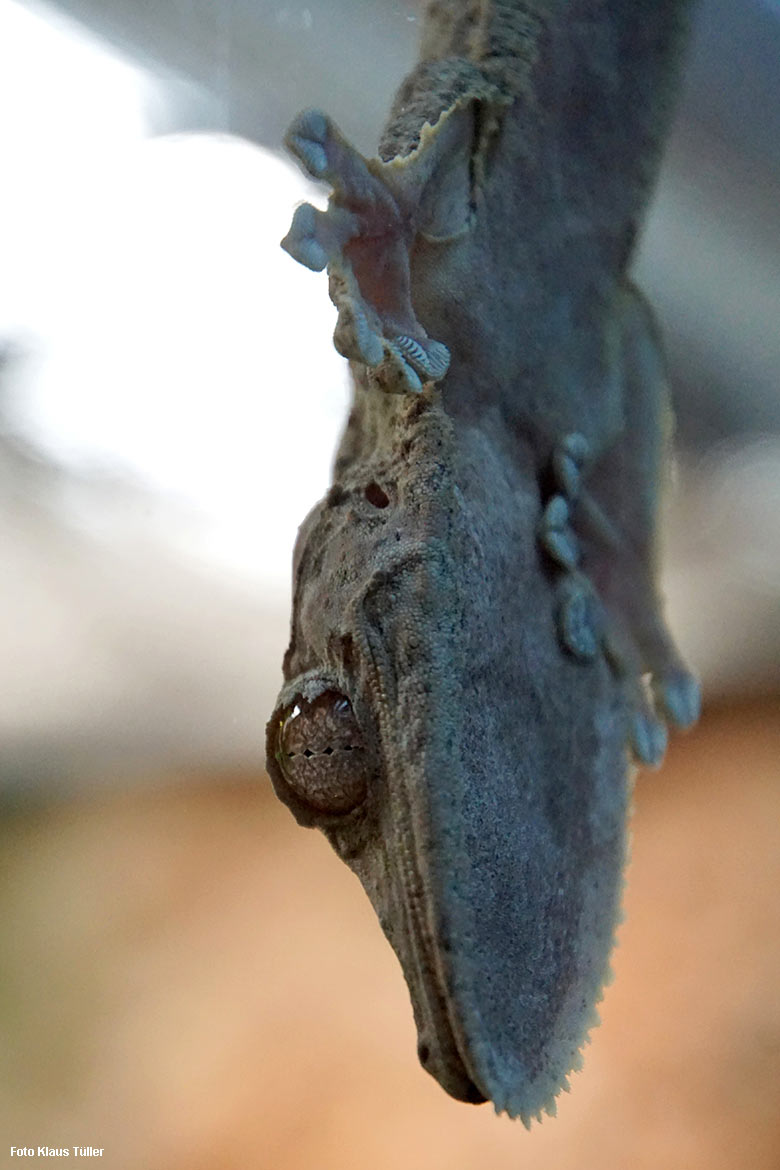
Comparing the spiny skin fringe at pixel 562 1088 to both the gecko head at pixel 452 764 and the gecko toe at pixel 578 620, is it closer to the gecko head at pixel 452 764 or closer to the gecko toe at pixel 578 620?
the gecko head at pixel 452 764

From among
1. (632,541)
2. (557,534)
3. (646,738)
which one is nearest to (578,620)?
(557,534)

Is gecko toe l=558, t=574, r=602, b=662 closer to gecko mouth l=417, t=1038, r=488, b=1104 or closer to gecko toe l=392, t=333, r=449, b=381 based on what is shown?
gecko toe l=392, t=333, r=449, b=381

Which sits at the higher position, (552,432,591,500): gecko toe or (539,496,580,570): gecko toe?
(552,432,591,500): gecko toe

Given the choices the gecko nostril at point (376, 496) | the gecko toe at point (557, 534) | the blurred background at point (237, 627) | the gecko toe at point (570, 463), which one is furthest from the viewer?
the blurred background at point (237, 627)

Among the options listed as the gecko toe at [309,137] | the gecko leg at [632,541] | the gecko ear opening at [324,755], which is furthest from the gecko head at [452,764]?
the gecko toe at [309,137]

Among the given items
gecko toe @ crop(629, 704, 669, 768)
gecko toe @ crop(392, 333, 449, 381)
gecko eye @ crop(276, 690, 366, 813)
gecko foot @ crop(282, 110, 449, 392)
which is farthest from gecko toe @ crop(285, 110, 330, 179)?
gecko toe @ crop(629, 704, 669, 768)

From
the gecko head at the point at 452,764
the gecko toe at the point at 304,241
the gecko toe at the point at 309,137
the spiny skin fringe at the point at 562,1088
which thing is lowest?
the spiny skin fringe at the point at 562,1088
